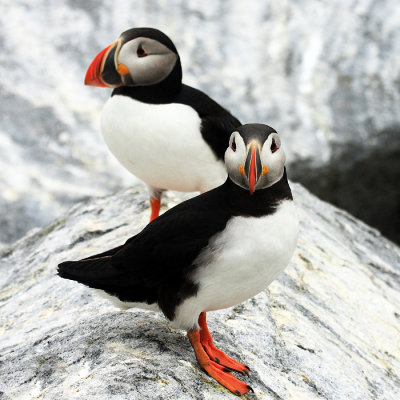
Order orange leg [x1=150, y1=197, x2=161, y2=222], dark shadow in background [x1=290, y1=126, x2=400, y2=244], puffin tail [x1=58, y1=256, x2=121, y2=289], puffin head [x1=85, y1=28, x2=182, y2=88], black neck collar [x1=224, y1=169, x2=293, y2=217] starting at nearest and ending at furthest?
black neck collar [x1=224, y1=169, x2=293, y2=217] → puffin tail [x1=58, y1=256, x2=121, y2=289] → puffin head [x1=85, y1=28, x2=182, y2=88] → orange leg [x1=150, y1=197, x2=161, y2=222] → dark shadow in background [x1=290, y1=126, x2=400, y2=244]

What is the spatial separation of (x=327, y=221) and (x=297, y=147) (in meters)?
2.31

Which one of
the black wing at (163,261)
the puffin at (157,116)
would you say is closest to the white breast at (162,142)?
the puffin at (157,116)

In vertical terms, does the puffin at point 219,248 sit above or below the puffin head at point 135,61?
below

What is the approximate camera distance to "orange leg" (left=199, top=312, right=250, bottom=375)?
3.06 meters

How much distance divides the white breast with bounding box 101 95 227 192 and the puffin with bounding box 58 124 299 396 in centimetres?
114

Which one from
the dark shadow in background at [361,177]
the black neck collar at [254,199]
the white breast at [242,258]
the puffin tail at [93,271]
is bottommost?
the dark shadow in background at [361,177]

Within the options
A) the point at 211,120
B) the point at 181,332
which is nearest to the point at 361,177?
the point at 211,120

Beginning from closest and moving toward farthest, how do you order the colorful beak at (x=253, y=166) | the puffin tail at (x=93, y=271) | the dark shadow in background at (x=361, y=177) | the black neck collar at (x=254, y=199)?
the colorful beak at (x=253, y=166) < the black neck collar at (x=254, y=199) < the puffin tail at (x=93, y=271) < the dark shadow in background at (x=361, y=177)

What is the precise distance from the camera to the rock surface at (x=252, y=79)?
6973 mm

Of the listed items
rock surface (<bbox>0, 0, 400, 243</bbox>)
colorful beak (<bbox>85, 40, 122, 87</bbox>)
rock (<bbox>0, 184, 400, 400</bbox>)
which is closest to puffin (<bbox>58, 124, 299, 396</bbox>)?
rock (<bbox>0, 184, 400, 400</bbox>)

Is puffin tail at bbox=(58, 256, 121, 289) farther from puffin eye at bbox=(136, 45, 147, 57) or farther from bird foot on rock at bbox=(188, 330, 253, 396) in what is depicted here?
puffin eye at bbox=(136, 45, 147, 57)

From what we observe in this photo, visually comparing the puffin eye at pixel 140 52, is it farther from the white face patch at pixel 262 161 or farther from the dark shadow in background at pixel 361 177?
the dark shadow in background at pixel 361 177

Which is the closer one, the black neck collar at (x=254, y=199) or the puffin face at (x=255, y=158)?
the puffin face at (x=255, y=158)

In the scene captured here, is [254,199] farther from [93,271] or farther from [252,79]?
[252,79]
